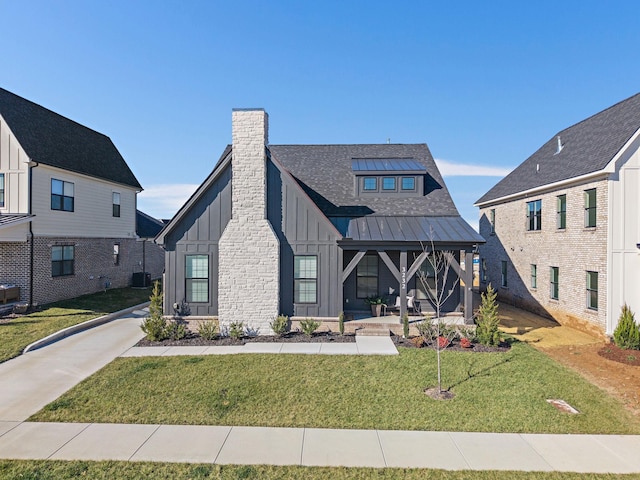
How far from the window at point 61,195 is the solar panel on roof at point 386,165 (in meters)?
15.9

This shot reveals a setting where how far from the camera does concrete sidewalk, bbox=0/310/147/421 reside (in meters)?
8.00

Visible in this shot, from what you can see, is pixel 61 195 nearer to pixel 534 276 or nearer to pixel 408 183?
pixel 408 183

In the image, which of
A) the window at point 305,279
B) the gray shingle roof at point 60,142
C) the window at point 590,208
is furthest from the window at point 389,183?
the gray shingle roof at point 60,142

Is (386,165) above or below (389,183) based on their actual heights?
above

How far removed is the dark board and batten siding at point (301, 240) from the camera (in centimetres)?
1352

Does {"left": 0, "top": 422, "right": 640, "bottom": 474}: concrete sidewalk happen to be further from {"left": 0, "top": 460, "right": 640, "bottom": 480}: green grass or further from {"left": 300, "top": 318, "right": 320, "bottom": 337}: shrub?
{"left": 300, "top": 318, "right": 320, "bottom": 337}: shrub

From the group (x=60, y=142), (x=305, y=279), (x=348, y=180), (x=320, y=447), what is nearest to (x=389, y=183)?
(x=348, y=180)

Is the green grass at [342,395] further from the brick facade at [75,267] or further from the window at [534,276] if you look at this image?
the brick facade at [75,267]

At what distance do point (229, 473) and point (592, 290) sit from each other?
15.7 meters

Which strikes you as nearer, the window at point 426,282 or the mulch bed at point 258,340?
the mulch bed at point 258,340

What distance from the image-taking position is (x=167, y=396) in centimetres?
821

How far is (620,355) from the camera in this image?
11.5 m

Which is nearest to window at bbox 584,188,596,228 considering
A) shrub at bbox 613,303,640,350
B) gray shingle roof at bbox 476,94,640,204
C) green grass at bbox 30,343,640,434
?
gray shingle roof at bbox 476,94,640,204

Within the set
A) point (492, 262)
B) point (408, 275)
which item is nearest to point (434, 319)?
point (408, 275)
